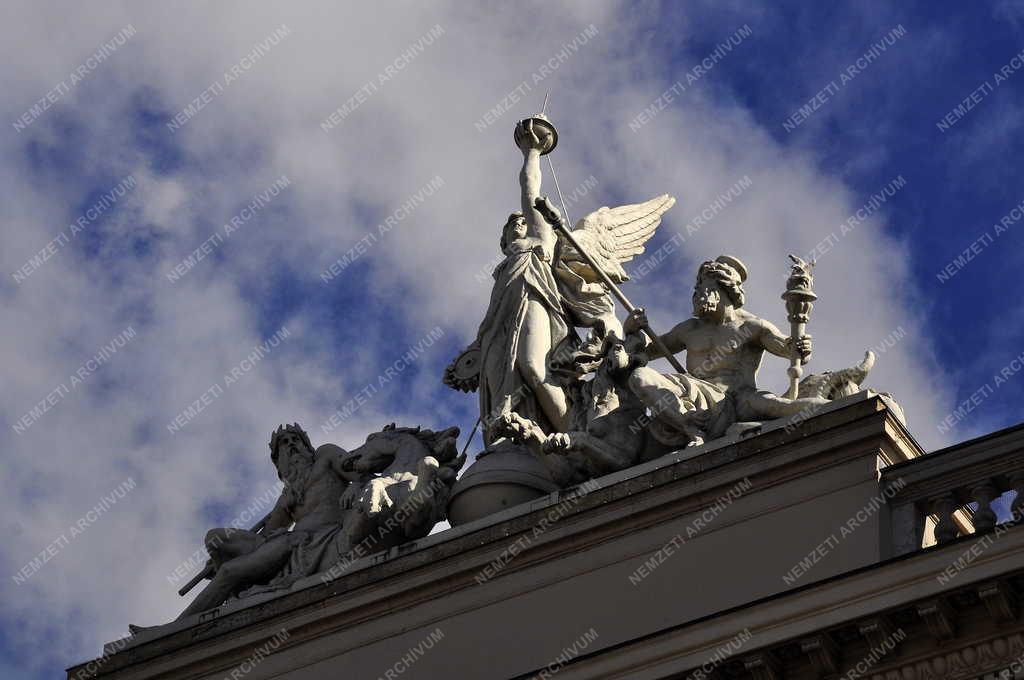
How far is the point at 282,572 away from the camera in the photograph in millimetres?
22922

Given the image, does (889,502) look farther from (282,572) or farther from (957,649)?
(282,572)

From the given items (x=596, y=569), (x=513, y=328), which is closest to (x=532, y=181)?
(x=513, y=328)

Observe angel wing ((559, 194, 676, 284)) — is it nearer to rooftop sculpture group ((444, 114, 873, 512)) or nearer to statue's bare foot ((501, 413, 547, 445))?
rooftop sculpture group ((444, 114, 873, 512))

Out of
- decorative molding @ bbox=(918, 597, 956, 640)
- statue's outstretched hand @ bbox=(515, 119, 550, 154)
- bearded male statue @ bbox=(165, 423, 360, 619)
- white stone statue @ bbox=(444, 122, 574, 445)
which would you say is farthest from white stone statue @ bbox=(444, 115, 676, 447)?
decorative molding @ bbox=(918, 597, 956, 640)

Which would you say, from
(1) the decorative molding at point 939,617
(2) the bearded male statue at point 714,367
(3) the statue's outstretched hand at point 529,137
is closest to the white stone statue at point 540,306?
(3) the statue's outstretched hand at point 529,137

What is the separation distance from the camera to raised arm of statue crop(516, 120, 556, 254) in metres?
24.6

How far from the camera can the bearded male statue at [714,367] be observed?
68.9 ft

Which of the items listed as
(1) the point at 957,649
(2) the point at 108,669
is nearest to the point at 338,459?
(2) the point at 108,669

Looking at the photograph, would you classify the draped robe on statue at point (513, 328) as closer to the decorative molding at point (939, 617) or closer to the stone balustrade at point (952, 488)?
the stone balustrade at point (952, 488)

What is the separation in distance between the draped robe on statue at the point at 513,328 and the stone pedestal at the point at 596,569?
6.42 feet

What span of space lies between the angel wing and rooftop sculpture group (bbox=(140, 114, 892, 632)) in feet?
0.07

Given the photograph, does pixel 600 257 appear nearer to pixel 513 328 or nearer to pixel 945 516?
pixel 513 328

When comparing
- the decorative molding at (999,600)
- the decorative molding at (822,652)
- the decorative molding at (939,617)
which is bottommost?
the decorative molding at (999,600)

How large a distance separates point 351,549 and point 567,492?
7.76 ft
